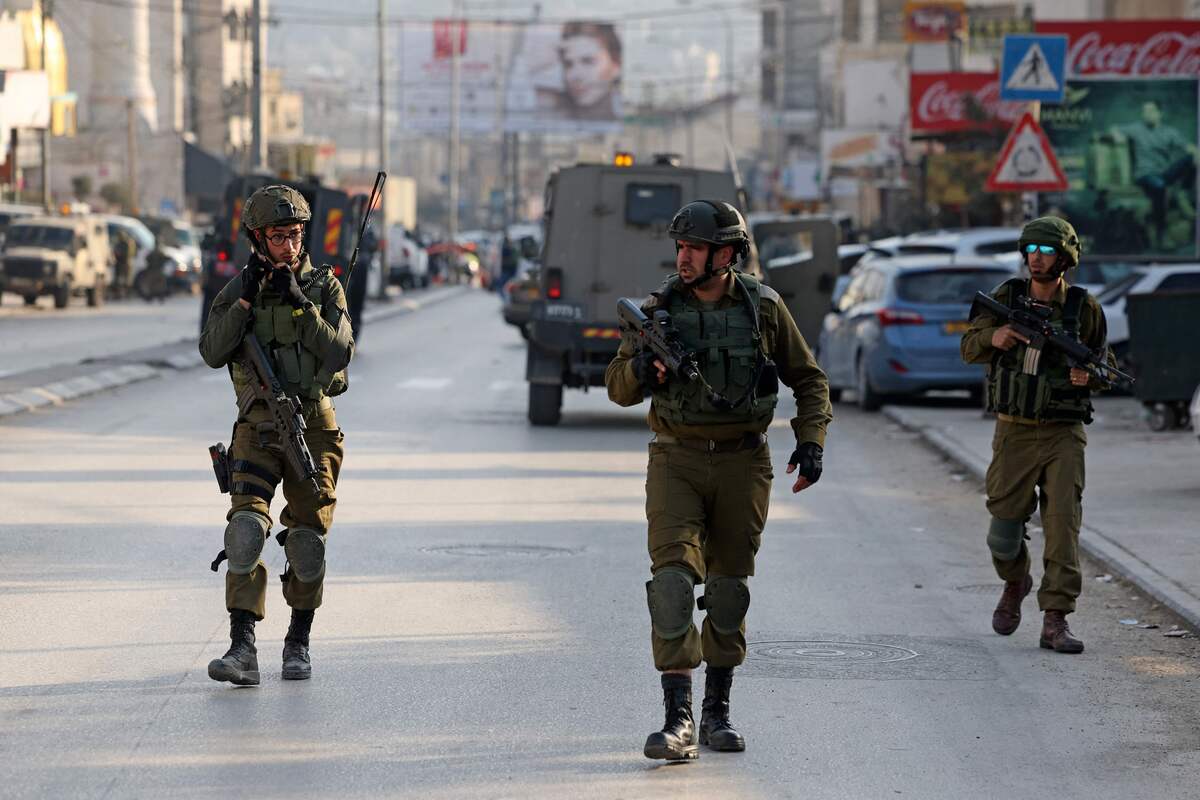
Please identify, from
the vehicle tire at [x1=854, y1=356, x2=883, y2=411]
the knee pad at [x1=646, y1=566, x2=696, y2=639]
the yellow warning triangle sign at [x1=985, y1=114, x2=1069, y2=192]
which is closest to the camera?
the knee pad at [x1=646, y1=566, x2=696, y2=639]

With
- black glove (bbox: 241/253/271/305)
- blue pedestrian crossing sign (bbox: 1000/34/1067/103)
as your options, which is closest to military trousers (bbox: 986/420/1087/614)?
black glove (bbox: 241/253/271/305)

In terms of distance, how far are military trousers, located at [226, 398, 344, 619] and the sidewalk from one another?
3.86m

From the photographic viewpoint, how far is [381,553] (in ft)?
36.9

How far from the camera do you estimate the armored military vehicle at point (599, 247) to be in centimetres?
1973

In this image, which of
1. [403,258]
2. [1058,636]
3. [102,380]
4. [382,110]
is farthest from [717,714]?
[403,258]

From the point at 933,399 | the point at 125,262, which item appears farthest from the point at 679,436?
the point at 125,262

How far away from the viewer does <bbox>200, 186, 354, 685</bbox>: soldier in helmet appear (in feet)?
24.8

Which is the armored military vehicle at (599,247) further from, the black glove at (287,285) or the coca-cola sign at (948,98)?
the coca-cola sign at (948,98)

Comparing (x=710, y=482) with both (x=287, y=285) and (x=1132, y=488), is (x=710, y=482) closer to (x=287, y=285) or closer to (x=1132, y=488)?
(x=287, y=285)

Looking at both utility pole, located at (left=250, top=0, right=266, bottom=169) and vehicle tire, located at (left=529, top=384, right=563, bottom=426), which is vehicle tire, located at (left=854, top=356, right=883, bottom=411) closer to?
vehicle tire, located at (left=529, top=384, right=563, bottom=426)

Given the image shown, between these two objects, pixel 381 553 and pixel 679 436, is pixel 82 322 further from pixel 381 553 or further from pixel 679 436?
pixel 679 436

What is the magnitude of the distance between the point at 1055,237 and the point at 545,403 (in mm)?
→ 11185

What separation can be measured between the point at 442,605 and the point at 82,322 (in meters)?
33.9

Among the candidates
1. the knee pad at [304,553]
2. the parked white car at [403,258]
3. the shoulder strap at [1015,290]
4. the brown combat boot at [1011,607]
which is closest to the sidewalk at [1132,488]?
the brown combat boot at [1011,607]
